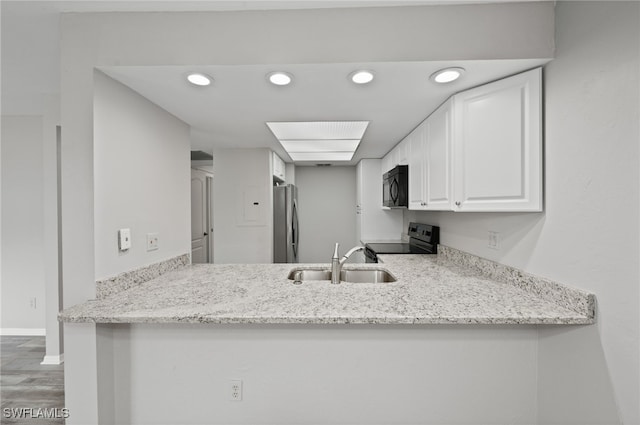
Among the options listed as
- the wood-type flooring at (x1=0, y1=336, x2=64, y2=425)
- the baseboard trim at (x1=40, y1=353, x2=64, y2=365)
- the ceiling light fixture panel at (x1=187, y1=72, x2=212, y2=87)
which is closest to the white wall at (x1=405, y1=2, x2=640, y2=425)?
the ceiling light fixture panel at (x1=187, y1=72, x2=212, y2=87)

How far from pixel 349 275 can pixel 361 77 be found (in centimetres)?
143

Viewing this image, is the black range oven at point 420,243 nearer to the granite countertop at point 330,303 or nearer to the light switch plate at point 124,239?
the granite countertop at point 330,303

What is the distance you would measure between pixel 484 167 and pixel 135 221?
207 centimetres

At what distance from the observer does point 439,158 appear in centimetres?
187

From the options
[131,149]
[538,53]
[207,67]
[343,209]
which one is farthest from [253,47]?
[343,209]

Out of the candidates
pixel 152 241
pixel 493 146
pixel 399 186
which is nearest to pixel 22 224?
pixel 152 241

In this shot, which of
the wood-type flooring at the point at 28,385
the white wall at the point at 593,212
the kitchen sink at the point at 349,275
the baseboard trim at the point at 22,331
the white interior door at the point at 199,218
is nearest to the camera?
the white wall at the point at 593,212

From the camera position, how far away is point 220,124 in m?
2.23

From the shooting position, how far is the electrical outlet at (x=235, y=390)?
→ 4.36ft

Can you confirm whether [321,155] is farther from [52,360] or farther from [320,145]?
[52,360]

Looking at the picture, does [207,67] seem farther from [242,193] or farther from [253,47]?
[242,193]

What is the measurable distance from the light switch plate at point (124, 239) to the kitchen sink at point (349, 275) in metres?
1.04

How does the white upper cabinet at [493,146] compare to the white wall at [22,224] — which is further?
the white wall at [22,224]

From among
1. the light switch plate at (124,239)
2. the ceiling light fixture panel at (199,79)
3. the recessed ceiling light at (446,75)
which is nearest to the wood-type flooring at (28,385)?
the light switch plate at (124,239)
